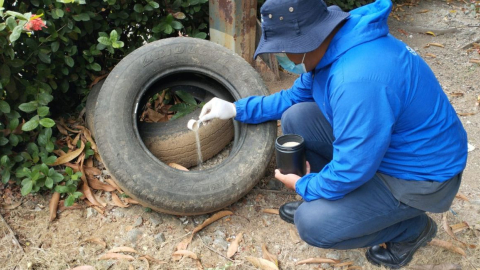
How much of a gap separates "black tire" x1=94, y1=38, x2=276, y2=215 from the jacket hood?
3.19ft

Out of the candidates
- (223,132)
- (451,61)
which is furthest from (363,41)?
(451,61)

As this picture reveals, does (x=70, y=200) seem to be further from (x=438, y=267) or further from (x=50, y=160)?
(x=438, y=267)

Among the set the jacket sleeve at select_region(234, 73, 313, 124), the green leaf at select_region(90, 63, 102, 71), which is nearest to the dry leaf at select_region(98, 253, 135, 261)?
the jacket sleeve at select_region(234, 73, 313, 124)

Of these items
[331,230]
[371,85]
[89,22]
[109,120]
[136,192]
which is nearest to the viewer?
[371,85]

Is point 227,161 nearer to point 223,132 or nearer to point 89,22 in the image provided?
point 223,132

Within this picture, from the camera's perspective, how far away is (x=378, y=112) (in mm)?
1752

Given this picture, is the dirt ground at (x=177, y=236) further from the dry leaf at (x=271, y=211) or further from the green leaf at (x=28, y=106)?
the green leaf at (x=28, y=106)

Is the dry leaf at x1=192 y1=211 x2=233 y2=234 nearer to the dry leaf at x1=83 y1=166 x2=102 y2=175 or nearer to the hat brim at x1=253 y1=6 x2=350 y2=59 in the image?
the dry leaf at x1=83 y1=166 x2=102 y2=175

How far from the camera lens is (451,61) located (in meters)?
4.77

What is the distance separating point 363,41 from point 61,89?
7.32 feet

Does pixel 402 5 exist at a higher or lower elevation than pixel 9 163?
lower

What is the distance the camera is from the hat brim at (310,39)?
1.82 meters

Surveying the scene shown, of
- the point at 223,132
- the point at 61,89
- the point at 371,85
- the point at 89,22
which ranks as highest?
the point at 371,85

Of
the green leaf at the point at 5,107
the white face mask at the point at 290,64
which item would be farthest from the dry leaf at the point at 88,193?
the white face mask at the point at 290,64
